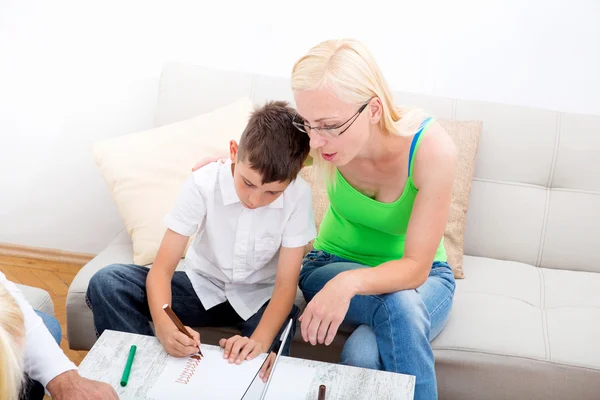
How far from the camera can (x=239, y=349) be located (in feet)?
4.98

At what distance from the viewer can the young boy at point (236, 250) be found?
1655 mm

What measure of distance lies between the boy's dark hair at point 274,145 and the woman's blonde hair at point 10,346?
593mm

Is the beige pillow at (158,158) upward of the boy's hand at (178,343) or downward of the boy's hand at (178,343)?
upward

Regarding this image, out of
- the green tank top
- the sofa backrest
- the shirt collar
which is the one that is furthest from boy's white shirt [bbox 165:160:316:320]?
the sofa backrest

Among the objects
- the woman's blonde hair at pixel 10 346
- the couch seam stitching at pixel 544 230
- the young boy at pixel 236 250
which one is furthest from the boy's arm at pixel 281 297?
the couch seam stitching at pixel 544 230

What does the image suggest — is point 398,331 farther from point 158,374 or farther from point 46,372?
point 46,372

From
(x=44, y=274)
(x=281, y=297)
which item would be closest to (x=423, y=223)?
(x=281, y=297)

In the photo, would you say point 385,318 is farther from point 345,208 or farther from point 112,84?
point 112,84

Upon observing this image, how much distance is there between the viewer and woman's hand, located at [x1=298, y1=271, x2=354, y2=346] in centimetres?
160

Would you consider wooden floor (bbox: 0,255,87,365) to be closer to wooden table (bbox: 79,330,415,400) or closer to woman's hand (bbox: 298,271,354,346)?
wooden table (bbox: 79,330,415,400)

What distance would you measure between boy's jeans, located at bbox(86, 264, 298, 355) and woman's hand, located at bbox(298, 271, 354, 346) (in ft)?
0.41

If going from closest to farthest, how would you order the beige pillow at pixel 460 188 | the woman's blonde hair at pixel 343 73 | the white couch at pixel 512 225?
the woman's blonde hair at pixel 343 73
the white couch at pixel 512 225
the beige pillow at pixel 460 188

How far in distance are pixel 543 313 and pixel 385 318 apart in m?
0.56

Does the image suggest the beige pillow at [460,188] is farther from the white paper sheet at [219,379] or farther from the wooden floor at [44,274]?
the wooden floor at [44,274]
